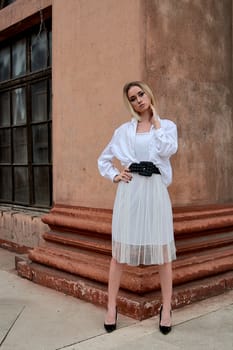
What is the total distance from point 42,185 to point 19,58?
174 cm

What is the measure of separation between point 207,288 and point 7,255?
9.44 ft

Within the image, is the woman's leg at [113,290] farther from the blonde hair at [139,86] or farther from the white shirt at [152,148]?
the blonde hair at [139,86]

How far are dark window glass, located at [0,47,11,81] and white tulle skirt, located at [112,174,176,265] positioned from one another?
3917 millimetres

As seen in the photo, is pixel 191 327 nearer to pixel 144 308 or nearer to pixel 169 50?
pixel 144 308

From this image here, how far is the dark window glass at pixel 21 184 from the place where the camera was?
6363 millimetres

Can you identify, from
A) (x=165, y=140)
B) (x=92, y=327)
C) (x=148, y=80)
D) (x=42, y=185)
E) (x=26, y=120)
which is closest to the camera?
(x=165, y=140)

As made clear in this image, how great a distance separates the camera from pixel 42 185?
607cm

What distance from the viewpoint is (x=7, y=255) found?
6.11m

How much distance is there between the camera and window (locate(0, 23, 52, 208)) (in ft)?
19.6

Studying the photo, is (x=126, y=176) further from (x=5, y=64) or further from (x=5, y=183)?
(x=5, y=64)

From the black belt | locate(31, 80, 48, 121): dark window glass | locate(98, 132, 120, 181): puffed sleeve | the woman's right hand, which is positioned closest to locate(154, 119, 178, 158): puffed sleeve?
the black belt

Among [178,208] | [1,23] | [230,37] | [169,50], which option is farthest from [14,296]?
[1,23]

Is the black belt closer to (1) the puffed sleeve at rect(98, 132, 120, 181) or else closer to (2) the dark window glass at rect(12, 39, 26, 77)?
(1) the puffed sleeve at rect(98, 132, 120, 181)

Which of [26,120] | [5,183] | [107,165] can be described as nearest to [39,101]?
[26,120]
